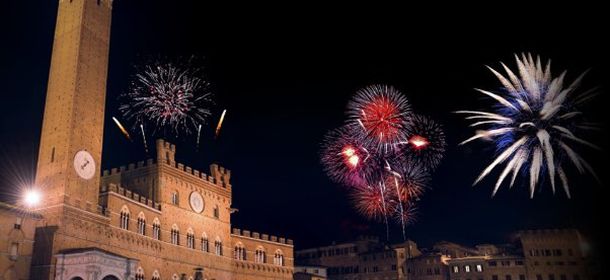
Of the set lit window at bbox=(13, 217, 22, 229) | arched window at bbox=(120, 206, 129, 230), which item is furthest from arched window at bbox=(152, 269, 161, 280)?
lit window at bbox=(13, 217, 22, 229)

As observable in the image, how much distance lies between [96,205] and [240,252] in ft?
73.4

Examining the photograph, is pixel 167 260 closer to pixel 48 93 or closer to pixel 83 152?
pixel 83 152

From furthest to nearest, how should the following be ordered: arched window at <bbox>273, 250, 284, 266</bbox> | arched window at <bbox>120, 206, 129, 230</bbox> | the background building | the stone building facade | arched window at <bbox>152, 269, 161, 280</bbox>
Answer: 1. the background building
2. arched window at <bbox>273, 250, 284, 266</bbox>
3. arched window at <bbox>152, 269, 161, 280</bbox>
4. arched window at <bbox>120, 206, 129, 230</bbox>
5. the stone building facade

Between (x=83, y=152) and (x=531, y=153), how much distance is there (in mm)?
30042

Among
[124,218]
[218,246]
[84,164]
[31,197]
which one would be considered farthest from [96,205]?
[218,246]

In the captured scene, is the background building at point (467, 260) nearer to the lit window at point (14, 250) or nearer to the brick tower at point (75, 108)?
the brick tower at point (75, 108)

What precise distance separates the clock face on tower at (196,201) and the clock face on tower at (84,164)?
13492mm

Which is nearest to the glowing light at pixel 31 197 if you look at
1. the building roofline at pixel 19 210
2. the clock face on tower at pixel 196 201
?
the building roofline at pixel 19 210

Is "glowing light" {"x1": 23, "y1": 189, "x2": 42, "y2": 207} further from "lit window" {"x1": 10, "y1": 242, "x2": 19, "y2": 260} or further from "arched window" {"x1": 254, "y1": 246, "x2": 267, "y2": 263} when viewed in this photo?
"arched window" {"x1": 254, "y1": 246, "x2": 267, "y2": 263}

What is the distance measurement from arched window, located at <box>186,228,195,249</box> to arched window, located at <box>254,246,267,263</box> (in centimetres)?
1128

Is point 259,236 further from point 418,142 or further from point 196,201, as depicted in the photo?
point 418,142

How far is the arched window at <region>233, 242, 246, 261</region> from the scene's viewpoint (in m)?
57.2

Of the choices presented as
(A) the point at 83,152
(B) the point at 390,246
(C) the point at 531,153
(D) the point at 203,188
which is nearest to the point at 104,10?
(A) the point at 83,152

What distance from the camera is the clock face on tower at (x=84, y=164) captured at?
37.3 metres
